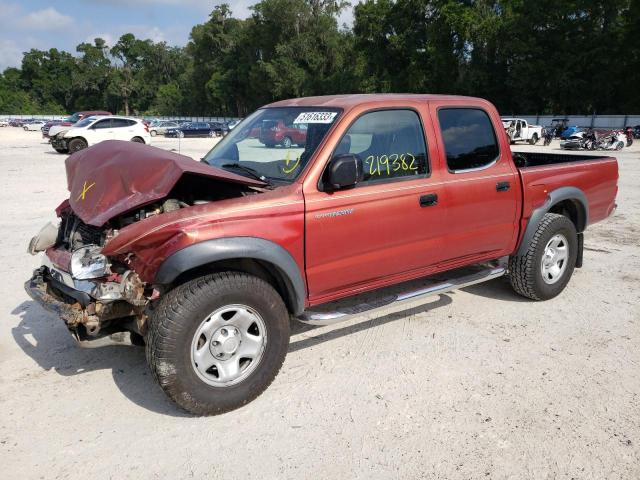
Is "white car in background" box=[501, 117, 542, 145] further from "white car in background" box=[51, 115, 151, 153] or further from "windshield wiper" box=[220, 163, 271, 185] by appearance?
"windshield wiper" box=[220, 163, 271, 185]

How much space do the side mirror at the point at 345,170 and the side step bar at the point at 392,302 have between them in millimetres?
905

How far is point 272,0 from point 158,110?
44090mm

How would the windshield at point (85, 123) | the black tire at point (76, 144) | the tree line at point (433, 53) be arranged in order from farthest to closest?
the tree line at point (433, 53) < the windshield at point (85, 123) < the black tire at point (76, 144)

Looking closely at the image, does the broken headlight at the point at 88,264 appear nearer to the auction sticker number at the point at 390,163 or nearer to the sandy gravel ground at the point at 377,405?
the sandy gravel ground at the point at 377,405

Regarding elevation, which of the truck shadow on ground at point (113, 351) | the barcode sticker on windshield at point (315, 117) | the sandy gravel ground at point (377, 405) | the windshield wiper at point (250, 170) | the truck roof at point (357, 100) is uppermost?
the truck roof at point (357, 100)

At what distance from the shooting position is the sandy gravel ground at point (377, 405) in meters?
2.88

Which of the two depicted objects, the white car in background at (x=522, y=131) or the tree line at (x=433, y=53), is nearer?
the white car in background at (x=522, y=131)

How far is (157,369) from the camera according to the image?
120 inches

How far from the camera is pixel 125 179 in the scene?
350cm

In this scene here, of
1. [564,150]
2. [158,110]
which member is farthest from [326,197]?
[158,110]

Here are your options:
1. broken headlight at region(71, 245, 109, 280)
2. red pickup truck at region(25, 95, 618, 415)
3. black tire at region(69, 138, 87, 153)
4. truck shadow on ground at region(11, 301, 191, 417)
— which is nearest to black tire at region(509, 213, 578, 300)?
red pickup truck at region(25, 95, 618, 415)

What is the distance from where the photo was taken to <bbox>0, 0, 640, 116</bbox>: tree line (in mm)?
47781

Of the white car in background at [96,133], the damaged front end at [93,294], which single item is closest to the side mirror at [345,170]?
the damaged front end at [93,294]

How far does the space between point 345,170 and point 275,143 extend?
879 mm
